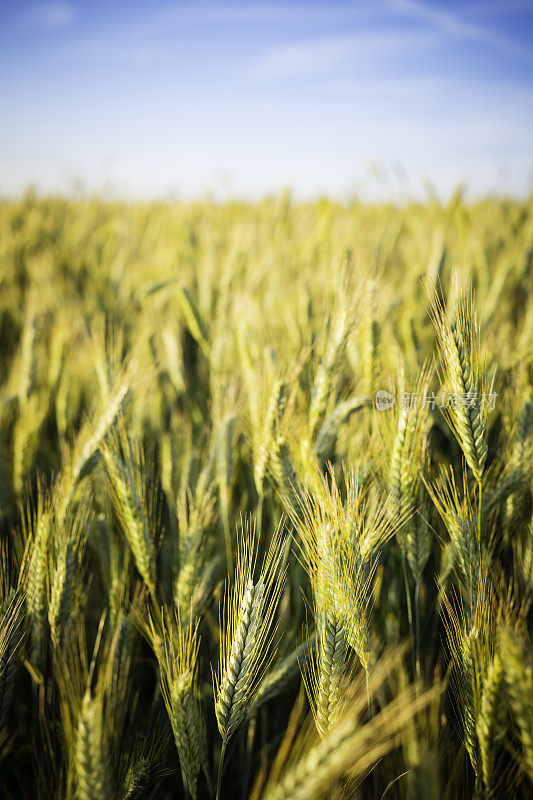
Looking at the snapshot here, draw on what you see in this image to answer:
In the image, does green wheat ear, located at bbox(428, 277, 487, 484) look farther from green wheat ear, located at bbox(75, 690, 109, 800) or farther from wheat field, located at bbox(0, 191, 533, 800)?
green wheat ear, located at bbox(75, 690, 109, 800)

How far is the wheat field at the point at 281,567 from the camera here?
0.78m

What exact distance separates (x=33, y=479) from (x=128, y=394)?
2.53 ft

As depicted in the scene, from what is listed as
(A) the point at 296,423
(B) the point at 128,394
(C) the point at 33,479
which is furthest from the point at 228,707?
(C) the point at 33,479

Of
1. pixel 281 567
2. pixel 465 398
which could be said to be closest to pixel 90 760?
pixel 281 567

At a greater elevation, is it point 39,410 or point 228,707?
point 39,410

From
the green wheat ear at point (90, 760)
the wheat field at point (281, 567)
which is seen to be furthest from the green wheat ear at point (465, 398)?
the green wheat ear at point (90, 760)

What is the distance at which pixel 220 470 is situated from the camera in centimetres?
129

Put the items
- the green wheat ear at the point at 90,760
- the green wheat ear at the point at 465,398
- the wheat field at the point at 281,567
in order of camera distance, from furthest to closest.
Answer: the green wheat ear at the point at 465,398 < the wheat field at the point at 281,567 < the green wheat ear at the point at 90,760

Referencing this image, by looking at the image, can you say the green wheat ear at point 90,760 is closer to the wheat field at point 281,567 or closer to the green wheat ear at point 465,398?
the wheat field at point 281,567

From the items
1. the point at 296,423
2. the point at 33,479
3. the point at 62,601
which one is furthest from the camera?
the point at 33,479

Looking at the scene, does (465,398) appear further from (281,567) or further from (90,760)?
(90,760)

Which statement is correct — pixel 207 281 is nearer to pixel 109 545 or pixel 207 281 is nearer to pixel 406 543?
pixel 109 545

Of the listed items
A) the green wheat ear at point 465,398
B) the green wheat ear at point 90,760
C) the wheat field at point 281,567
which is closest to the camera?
the green wheat ear at point 90,760

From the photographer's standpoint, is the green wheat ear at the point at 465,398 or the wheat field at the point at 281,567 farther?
the green wheat ear at the point at 465,398
